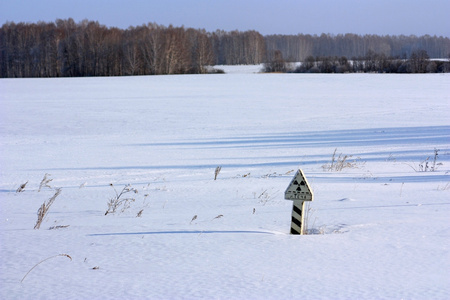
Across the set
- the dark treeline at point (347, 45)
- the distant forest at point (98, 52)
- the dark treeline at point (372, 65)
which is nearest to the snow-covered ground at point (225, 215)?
the dark treeline at point (372, 65)

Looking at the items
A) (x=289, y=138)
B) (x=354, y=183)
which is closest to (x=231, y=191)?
(x=354, y=183)

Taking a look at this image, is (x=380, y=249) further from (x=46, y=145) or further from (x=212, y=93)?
(x=212, y=93)

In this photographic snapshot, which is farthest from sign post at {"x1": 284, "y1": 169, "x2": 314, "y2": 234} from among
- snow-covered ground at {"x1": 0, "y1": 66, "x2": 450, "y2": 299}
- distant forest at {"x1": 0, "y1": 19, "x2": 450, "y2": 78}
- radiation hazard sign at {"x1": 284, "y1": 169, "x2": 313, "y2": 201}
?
distant forest at {"x1": 0, "y1": 19, "x2": 450, "y2": 78}

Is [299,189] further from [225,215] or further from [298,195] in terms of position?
[225,215]

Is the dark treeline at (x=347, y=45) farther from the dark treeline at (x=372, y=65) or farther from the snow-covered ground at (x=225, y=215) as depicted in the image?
the snow-covered ground at (x=225, y=215)

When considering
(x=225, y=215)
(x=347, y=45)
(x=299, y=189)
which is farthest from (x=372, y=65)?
(x=347, y=45)

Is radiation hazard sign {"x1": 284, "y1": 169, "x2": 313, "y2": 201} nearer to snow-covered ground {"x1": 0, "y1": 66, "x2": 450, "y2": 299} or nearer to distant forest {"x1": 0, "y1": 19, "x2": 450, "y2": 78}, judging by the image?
snow-covered ground {"x1": 0, "y1": 66, "x2": 450, "y2": 299}

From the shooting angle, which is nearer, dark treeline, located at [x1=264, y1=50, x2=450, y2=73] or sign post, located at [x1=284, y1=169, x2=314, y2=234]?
sign post, located at [x1=284, y1=169, x2=314, y2=234]

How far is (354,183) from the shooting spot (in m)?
8.98

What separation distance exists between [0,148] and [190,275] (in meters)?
14.0

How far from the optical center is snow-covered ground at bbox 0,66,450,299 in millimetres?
3736

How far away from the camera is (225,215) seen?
20.3 ft

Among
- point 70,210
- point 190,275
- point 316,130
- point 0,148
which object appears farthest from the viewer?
point 316,130

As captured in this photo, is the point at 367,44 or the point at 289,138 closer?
the point at 289,138
